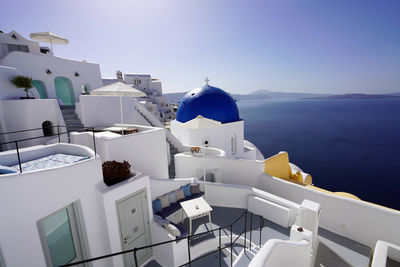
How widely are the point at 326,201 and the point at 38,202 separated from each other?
10.7 metres

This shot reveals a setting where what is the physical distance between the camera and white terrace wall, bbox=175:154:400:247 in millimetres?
7531

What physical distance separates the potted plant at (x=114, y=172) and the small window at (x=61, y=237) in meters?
1.14

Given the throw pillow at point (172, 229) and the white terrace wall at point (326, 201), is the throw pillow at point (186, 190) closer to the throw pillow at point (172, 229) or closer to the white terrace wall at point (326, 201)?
the white terrace wall at point (326, 201)

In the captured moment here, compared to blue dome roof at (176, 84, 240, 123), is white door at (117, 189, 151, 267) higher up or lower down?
lower down

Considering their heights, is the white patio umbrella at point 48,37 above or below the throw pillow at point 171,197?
above

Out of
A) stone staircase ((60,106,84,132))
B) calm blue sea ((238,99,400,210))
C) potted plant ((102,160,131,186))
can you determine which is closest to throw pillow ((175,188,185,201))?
potted plant ((102,160,131,186))

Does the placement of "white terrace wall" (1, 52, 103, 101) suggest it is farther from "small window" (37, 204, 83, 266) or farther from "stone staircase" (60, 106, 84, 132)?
"small window" (37, 204, 83, 266)

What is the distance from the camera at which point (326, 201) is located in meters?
8.70

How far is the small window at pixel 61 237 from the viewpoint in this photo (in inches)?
179

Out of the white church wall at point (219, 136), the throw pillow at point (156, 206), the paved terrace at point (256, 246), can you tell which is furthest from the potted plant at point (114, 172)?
the white church wall at point (219, 136)

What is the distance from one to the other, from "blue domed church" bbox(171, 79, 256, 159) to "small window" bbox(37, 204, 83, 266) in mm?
10185

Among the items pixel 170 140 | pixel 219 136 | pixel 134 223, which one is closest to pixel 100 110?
pixel 170 140

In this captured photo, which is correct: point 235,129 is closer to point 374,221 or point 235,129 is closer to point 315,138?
point 374,221

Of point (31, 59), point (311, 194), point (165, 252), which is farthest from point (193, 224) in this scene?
point (31, 59)
